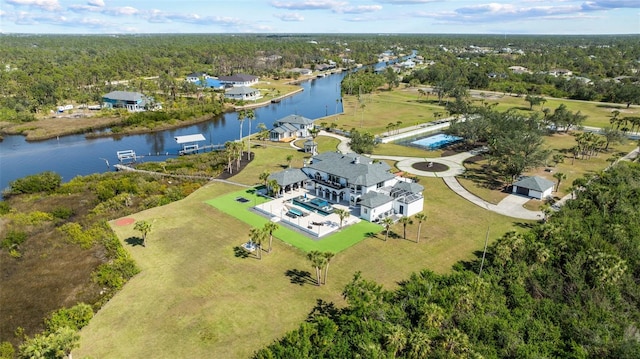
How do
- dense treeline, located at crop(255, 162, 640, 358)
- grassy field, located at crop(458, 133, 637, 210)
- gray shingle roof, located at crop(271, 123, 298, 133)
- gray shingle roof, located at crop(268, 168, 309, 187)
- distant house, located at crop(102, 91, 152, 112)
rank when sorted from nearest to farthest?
dense treeline, located at crop(255, 162, 640, 358)
gray shingle roof, located at crop(268, 168, 309, 187)
grassy field, located at crop(458, 133, 637, 210)
gray shingle roof, located at crop(271, 123, 298, 133)
distant house, located at crop(102, 91, 152, 112)

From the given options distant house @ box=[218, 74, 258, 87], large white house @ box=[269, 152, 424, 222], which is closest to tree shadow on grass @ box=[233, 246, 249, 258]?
large white house @ box=[269, 152, 424, 222]

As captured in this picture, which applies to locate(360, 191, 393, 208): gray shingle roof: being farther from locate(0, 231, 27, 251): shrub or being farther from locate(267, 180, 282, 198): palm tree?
locate(0, 231, 27, 251): shrub

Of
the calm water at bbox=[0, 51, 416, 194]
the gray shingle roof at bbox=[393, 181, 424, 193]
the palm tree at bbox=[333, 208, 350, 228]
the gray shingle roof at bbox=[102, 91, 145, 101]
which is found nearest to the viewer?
the palm tree at bbox=[333, 208, 350, 228]

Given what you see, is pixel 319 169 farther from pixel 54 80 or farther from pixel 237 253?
pixel 54 80

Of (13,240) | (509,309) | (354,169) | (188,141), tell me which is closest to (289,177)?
(354,169)

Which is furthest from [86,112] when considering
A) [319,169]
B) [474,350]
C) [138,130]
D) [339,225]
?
[474,350]

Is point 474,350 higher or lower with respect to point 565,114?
lower
